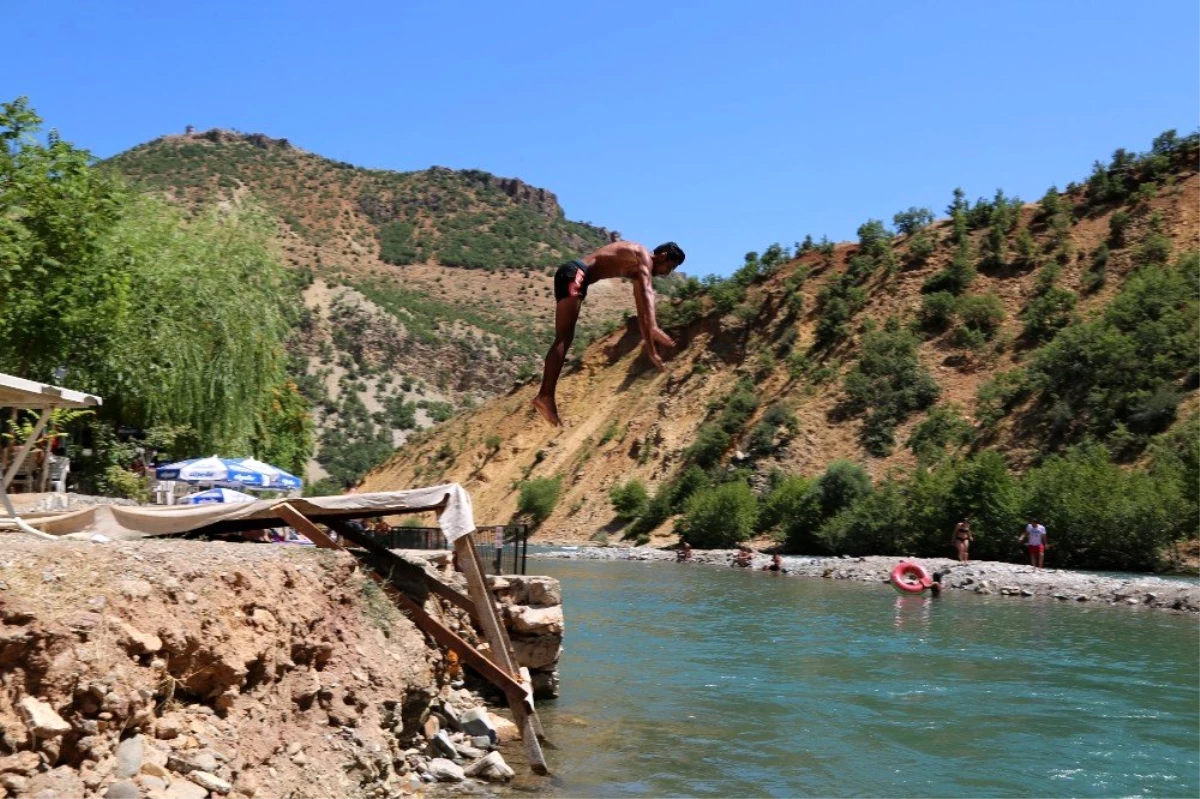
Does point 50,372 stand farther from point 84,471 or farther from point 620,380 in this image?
point 620,380

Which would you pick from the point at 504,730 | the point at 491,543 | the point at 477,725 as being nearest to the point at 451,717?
the point at 477,725

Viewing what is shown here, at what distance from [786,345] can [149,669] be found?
56810mm

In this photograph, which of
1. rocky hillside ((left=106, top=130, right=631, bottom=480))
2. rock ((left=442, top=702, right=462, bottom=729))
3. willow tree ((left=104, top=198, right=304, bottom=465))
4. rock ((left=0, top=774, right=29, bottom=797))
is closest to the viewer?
rock ((left=0, top=774, right=29, bottom=797))

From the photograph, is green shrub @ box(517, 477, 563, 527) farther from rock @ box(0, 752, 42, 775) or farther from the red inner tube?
rock @ box(0, 752, 42, 775)

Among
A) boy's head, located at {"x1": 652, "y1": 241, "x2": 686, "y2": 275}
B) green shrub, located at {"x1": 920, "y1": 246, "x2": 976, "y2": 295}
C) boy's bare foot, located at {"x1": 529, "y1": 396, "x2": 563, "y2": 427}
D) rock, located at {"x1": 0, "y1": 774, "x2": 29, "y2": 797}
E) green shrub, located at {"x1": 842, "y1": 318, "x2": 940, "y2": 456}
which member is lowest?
rock, located at {"x1": 0, "y1": 774, "x2": 29, "y2": 797}

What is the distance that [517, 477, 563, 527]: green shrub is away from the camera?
2406 inches

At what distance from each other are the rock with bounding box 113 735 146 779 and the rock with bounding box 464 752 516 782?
417 cm

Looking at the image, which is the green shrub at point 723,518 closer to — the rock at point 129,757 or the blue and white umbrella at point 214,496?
the blue and white umbrella at point 214,496

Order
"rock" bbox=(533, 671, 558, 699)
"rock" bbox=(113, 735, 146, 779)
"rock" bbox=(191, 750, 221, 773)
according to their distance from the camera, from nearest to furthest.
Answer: "rock" bbox=(113, 735, 146, 779) → "rock" bbox=(191, 750, 221, 773) → "rock" bbox=(533, 671, 558, 699)

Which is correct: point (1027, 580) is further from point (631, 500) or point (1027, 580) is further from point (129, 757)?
point (129, 757)

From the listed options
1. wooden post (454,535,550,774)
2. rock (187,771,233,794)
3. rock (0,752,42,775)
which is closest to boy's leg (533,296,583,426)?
rock (187,771,233,794)

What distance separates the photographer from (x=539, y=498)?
61.3 metres

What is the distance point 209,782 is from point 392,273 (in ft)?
339

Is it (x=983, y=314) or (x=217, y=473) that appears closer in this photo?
(x=217, y=473)
